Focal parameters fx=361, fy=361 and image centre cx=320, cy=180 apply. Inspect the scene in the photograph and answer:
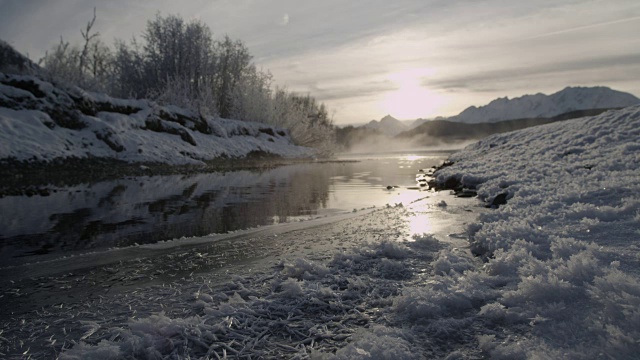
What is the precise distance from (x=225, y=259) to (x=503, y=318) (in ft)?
11.4

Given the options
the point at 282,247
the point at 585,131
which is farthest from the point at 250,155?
the point at 282,247

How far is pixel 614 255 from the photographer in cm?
363

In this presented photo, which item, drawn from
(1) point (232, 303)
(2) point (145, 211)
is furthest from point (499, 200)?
(2) point (145, 211)

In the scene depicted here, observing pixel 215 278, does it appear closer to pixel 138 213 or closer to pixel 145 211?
pixel 138 213

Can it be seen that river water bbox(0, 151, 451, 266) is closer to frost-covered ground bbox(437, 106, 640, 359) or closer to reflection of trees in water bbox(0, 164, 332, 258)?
reflection of trees in water bbox(0, 164, 332, 258)

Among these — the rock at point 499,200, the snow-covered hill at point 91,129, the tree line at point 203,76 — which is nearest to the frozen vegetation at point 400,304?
the rock at point 499,200

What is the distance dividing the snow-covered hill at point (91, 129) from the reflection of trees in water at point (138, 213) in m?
4.83

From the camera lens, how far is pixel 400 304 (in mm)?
3340

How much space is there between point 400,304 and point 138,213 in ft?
24.1

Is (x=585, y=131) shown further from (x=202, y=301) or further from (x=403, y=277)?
(x=202, y=301)

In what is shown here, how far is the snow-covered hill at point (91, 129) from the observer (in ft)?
52.0

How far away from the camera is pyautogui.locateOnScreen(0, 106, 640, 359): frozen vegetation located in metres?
2.61

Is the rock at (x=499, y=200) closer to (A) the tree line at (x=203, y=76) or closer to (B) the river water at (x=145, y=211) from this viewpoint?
(B) the river water at (x=145, y=211)

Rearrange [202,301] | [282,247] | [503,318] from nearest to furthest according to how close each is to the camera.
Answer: [503,318] < [202,301] < [282,247]
